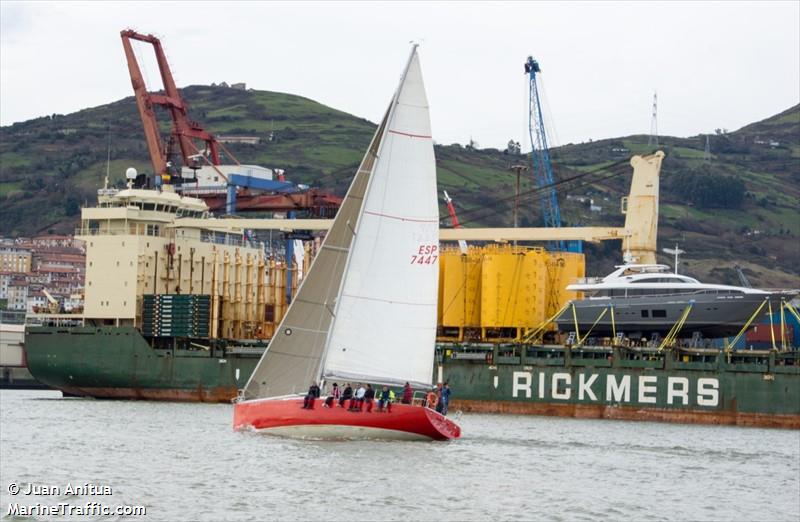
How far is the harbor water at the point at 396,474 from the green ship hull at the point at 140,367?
18.0 meters

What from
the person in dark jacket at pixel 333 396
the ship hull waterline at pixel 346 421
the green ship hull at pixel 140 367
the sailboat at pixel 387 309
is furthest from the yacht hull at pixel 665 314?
the person in dark jacket at pixel 333 396

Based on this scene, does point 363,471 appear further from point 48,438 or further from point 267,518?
point 48,438

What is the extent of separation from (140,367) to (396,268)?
99.7 feet

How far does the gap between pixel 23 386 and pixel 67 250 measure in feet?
314

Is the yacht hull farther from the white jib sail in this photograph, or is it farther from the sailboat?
the white jib sail

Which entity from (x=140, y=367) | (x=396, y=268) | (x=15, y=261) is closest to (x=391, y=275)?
(x=396, y=268)

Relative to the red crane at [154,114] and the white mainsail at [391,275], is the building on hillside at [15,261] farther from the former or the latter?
the white mainsail at [391,275]

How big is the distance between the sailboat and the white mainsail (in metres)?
0.03

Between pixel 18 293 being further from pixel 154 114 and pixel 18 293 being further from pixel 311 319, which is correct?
pixel 311 319

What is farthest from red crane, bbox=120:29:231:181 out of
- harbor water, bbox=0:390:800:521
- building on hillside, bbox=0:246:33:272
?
building on hillside, bbox=0:246:33:272

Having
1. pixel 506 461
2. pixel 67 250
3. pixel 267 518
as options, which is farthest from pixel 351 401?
pixel 67 250

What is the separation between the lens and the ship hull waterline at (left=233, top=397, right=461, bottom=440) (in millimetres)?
40406

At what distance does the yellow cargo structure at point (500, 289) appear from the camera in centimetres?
7088

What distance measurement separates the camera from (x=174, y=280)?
242 feet
